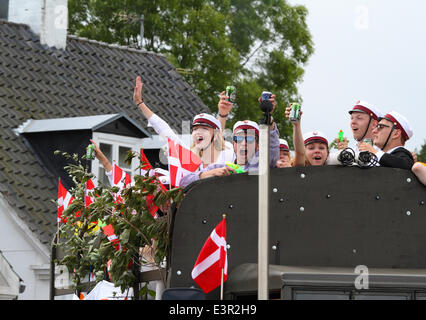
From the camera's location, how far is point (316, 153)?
6145 millimetres

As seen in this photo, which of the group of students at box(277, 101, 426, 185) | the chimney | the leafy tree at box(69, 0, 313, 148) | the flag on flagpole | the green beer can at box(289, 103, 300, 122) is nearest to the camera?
the flag on flagpole

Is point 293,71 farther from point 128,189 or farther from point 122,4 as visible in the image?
point 128,189

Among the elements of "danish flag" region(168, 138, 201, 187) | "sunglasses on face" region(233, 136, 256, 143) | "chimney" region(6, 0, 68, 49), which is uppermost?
"chimney" region(6, 0, 68, 49)

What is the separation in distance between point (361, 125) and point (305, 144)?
0.45 meters

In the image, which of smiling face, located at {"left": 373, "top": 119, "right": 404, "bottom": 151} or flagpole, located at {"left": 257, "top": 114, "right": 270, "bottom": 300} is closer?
flagpole, located at {"left": 257, "top": 114, "right": 270, "bottom": 300}

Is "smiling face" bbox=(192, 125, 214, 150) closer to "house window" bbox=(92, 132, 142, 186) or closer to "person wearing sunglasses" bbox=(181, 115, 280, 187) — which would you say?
"person wearing sunglasses" bbox=(181, 115, 280, 187)

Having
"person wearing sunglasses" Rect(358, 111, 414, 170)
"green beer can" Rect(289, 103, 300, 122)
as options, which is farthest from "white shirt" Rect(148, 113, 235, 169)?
"green beer can" Rect(289, 103, 300, 122)

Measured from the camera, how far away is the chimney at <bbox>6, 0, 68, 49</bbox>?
21188mm

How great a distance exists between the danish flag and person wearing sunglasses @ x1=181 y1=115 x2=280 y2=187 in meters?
0.05

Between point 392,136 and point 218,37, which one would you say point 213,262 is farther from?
point 218,37

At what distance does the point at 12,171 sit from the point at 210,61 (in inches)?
496

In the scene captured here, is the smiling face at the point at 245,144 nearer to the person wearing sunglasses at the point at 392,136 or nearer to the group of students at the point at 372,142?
the group of students at the point at 372,142

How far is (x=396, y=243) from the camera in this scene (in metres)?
5.36

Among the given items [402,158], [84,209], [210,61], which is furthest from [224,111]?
[210,61]
